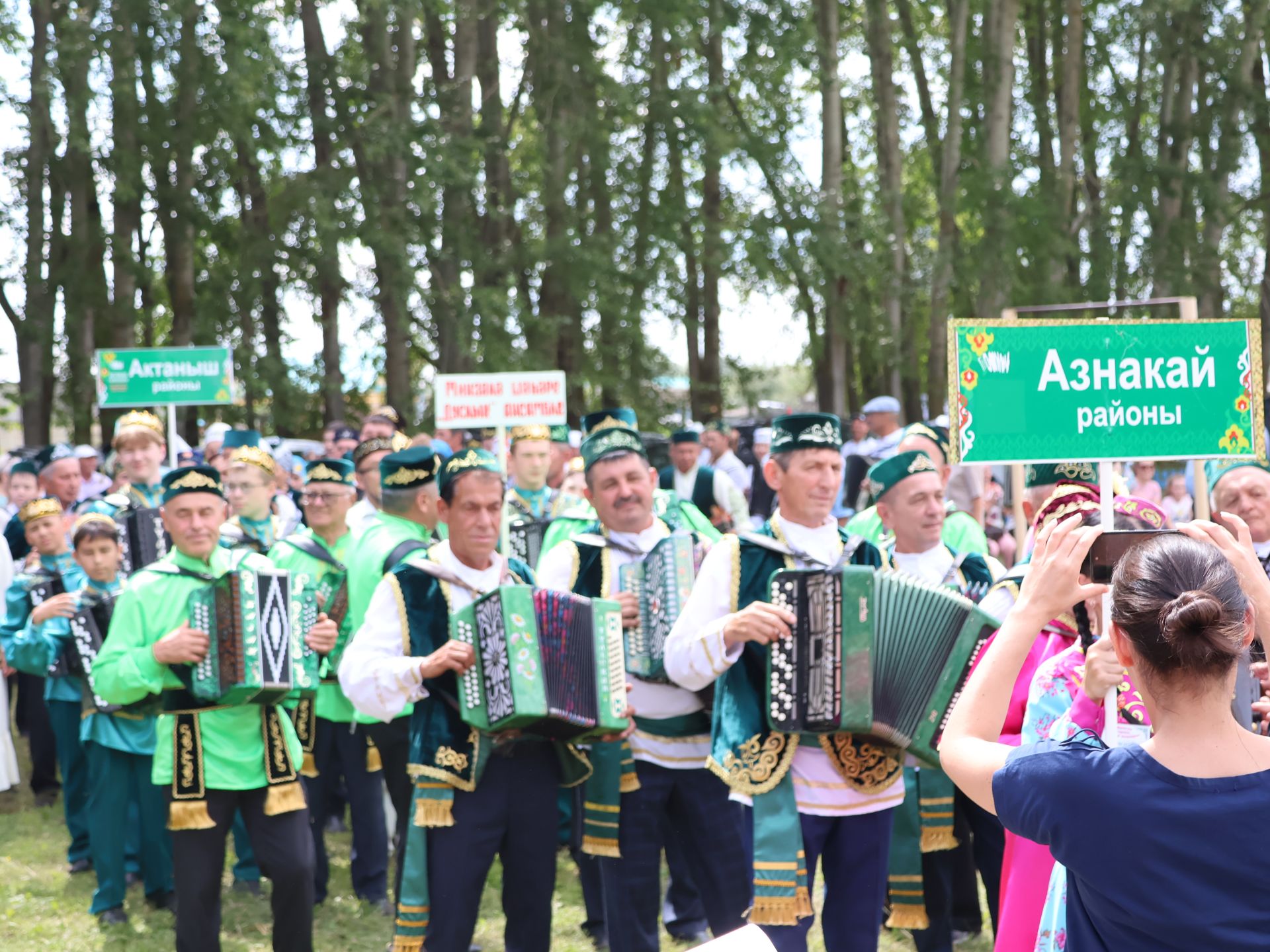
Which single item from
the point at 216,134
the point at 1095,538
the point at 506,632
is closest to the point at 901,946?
the point at 506,632

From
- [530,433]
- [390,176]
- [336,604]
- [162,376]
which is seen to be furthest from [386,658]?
[390,176]

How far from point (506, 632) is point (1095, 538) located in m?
2.48

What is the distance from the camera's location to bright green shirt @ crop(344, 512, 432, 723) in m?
6.67

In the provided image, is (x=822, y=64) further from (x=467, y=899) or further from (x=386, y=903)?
(x=467, y=899)

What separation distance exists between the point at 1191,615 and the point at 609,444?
365 centimetres

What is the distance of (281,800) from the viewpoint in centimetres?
568

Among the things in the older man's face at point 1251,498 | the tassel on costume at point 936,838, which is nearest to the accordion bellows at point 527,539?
the tassel on costume at point 936,838

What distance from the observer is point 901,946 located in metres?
6.74

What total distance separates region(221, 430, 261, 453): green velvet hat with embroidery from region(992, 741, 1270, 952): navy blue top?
8.92 meters

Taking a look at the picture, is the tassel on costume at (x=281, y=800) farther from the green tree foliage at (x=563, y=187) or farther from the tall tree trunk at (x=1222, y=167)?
the tall tree trunk at (x=1222, y=167)

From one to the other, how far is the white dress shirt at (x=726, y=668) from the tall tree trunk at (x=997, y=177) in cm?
1655

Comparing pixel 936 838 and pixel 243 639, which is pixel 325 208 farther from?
pixel 936 838

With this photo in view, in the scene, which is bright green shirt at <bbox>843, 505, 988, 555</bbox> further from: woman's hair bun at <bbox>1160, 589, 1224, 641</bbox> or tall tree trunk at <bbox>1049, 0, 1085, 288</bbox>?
tall tree trunk at <bbox>1049, 0, 1085, 288</bbox>

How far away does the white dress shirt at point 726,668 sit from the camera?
490 centimetres
